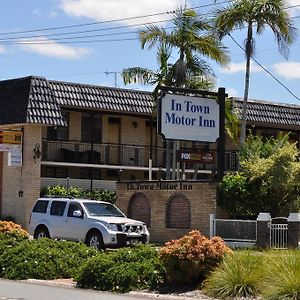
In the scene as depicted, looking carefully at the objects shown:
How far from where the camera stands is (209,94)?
3091cm

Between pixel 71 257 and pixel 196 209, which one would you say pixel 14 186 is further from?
pixel 71 257

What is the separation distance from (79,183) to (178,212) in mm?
11325

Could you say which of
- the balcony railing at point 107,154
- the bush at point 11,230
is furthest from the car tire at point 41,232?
the balcony railing at point 107,154

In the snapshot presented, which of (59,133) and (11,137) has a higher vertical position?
(59,133)

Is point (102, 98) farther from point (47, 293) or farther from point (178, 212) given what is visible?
point (47, 293)

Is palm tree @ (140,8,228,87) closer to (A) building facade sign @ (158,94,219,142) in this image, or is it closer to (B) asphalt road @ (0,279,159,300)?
(A) building facade sign @ (158,94,219,142)

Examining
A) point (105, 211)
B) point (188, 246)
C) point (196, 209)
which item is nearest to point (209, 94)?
point (196, 209)

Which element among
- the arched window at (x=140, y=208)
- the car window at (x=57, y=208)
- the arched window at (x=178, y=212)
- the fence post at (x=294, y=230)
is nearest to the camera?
the fence post at (x=294, y=230)

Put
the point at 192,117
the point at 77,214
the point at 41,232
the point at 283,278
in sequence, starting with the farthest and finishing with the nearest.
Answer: the point at 192,117 → the point at 41,232 → the point at 77,214 → the point at 283,278

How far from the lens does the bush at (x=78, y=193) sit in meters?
37.7

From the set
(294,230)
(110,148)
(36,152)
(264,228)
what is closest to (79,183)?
(110,148)

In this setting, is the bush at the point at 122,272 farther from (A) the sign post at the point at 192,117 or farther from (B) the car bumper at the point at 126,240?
(A) the sign post at the point at 192,117

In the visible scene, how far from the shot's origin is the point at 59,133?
41844 mm

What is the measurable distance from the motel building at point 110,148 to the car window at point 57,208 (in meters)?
4.66
